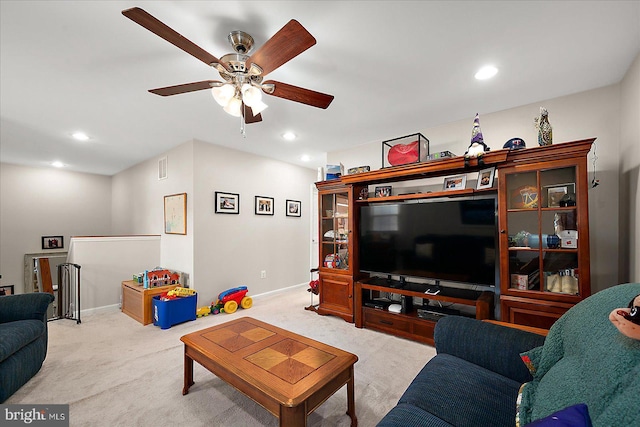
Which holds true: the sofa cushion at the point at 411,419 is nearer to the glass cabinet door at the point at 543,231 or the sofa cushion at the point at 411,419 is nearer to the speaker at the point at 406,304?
the glass cabinet door at the point at 543,231

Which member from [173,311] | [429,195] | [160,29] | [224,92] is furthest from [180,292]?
[429,195]

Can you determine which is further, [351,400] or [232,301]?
[232,301]

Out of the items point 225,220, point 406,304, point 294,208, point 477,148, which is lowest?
point 406,304

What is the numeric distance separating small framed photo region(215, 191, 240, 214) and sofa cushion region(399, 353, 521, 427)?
11.1 feet

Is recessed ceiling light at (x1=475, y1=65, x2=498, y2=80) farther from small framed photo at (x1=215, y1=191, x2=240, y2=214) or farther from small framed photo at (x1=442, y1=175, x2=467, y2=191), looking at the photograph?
small framed photo at (x1=215, y1=191, x2=240, y2=214)

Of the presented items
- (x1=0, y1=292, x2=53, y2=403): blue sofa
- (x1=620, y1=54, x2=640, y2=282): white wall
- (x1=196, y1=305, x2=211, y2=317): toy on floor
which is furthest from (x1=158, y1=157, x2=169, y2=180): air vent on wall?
(x1=620, y1=54, x2=640, y2=282): white wall

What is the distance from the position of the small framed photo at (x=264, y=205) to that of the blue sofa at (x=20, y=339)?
8.71ft

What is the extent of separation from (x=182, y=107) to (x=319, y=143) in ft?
6.01

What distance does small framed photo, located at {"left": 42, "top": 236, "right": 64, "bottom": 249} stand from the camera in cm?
532

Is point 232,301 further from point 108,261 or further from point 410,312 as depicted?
point 410,312

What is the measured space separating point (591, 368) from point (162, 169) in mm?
5011

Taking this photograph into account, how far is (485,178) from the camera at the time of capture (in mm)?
2559

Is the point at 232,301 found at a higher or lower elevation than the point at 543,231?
lower

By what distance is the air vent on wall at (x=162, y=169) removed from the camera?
4227mm
